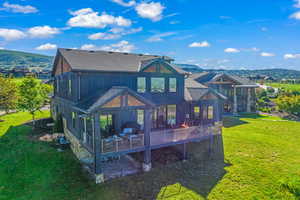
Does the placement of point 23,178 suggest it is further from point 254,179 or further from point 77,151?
point 254,179

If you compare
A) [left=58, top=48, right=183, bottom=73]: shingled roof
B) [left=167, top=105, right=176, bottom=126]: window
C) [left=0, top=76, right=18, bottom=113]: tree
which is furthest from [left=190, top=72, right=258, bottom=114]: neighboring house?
[left=0, top=76, right=18, bottom=113]: tree

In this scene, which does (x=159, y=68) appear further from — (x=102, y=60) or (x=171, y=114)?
(x=102, y=60)

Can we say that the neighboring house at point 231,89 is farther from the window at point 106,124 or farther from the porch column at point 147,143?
the porch column at point 147,143

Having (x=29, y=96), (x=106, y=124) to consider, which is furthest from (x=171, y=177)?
(x=29, y=96)

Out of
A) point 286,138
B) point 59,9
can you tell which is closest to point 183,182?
point 286,138

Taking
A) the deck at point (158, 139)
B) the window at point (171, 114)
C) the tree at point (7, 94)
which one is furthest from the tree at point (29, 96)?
the window at point (171, 114)

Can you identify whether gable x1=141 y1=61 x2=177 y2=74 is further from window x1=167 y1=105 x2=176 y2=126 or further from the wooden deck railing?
the wooden deck railing
